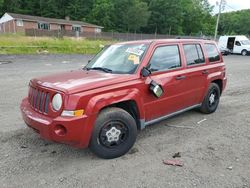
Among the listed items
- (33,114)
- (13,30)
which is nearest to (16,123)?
(33,114)

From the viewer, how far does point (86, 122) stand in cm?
337

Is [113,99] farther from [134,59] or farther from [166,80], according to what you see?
[166,80]

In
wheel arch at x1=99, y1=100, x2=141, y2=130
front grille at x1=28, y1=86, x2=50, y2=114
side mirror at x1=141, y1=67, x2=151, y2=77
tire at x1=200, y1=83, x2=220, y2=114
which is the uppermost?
side mirror at x1=141, y1=67, x2=151, y2=77

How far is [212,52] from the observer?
19.1 ft

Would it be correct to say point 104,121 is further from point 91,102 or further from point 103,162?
point 103,162

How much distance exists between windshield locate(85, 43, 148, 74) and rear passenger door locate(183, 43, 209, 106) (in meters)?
1.09

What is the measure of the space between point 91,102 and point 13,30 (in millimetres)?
53676

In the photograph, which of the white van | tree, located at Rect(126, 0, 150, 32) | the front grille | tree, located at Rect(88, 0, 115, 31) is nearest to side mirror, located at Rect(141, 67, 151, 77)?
the front grille

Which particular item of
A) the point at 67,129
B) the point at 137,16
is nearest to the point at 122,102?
the point at 67,129

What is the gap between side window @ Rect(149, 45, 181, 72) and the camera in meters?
4.32

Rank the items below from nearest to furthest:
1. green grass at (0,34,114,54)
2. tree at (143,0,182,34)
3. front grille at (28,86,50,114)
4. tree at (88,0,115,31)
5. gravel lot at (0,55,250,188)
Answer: gravel lot at (0,55,250,188) < front grille at (28,86,50,114) < green grass at (0,34,114,54) < tree at (88,0,115,31) < tree at (143,0,182,34)

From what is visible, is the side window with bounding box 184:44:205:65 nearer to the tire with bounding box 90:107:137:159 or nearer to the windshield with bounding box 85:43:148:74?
the windshield with bounding box 85:43:148:74

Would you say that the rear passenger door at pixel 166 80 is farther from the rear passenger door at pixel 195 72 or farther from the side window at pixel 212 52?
the side window at pixel 212 52

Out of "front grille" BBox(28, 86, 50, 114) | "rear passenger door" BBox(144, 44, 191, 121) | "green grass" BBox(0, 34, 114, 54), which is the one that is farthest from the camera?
"green grass" BBox(0, 34, 114, 54)
